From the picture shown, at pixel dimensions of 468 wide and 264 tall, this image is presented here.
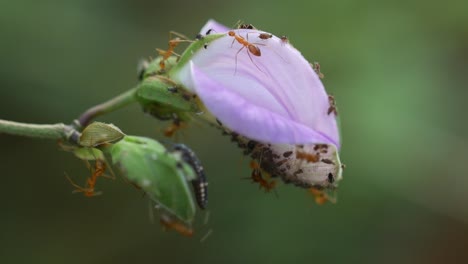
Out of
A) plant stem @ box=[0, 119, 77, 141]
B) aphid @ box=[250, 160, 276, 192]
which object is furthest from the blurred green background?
plant stem @ box=[0, 119, 77, 141]

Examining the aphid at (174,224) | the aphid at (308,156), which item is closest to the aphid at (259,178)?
the aphid at (308,156)

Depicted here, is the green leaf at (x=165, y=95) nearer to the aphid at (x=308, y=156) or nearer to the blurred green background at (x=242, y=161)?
the aphid at (x=308, y=156)

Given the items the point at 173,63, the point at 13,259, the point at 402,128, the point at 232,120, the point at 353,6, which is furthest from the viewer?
the point at 353,6

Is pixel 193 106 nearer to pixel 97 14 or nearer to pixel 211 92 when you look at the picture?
pixel 211 92

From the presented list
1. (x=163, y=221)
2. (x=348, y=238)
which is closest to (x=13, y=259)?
(x=348, y=238)

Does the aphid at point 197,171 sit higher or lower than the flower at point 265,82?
lower

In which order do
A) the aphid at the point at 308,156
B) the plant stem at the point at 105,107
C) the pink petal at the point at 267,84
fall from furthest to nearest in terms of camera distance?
the plant stem at the point at 105,107, the aphid at the point at 308,156, the pink petal at the point at 267,84

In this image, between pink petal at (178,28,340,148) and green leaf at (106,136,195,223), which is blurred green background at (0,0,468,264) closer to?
pink petal at (178,28,340,148)
